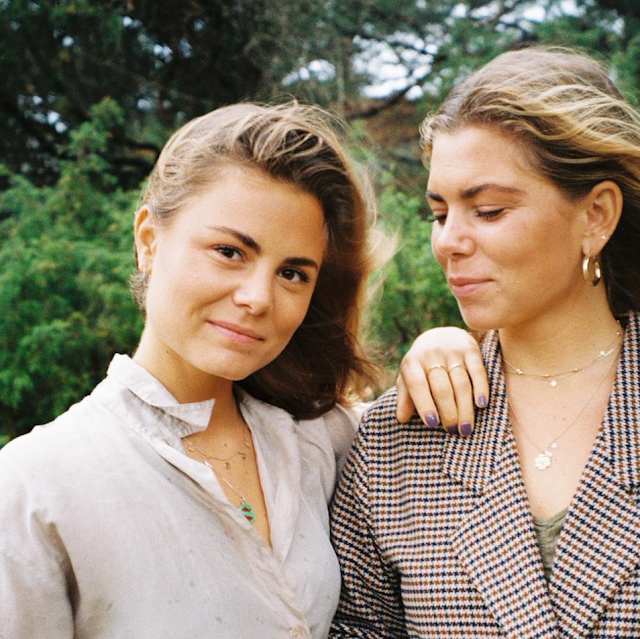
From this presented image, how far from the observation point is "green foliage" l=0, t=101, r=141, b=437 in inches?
143

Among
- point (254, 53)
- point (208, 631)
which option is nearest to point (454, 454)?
point (208, 631)

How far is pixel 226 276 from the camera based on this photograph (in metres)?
1.80

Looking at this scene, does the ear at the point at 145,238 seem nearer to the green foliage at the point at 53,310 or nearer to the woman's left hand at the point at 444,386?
the woman's left hand at the point at 444,386

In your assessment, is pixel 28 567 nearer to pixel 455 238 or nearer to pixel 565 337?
pixel 455 238

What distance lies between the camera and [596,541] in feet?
5.69

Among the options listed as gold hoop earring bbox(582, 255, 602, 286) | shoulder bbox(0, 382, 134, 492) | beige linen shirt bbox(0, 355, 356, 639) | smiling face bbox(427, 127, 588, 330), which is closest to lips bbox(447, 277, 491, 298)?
smiling face bbox(427, 127, 588, 330)

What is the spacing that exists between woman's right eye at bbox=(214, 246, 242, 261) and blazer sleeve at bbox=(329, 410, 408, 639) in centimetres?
62

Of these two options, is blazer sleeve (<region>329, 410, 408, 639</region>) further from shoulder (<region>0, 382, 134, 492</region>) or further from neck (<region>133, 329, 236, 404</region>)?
shoulder (<region>0, 382, 134, 492</region>)

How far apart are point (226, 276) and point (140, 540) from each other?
A: 562mm

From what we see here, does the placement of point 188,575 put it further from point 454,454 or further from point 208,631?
point 454,454

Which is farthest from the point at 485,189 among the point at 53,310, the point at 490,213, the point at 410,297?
the point at 53,310

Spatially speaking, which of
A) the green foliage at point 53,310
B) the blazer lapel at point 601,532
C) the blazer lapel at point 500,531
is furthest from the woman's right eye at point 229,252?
the green foliage at point 53,310

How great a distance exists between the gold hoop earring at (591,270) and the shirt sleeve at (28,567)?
1251 mm

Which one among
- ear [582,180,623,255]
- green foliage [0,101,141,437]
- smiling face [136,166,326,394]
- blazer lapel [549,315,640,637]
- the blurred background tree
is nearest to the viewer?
blazer lapel [549,315,640,637]
